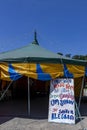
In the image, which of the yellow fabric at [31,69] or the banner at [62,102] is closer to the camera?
the banner at [62,102]

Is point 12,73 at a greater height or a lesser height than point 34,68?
lesser

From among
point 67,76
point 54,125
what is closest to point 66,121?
point 54,125

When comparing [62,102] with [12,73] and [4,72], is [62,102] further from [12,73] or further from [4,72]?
[4,72]

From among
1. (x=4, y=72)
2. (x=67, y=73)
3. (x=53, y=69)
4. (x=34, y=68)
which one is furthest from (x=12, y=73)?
(x=67, y=73)

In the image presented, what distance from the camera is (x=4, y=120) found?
26.3 feet

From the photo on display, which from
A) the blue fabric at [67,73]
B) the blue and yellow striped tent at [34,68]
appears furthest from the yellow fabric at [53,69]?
the blue fabric at [67,73]

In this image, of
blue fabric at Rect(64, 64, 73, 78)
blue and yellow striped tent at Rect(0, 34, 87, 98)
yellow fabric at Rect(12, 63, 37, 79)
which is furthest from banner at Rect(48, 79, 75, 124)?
yellow fabric at Rect(12, 63, 37, 79)

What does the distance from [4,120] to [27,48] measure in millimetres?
3725

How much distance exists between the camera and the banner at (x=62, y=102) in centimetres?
773

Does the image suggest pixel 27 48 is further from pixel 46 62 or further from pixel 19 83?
pixel 19 83

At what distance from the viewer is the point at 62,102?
7891 millimetres

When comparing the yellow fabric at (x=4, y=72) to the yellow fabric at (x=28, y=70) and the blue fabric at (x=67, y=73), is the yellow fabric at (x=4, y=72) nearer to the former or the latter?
the yellow fabric at (x=28, y=70)

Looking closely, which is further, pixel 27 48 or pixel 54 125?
pixel 27 48

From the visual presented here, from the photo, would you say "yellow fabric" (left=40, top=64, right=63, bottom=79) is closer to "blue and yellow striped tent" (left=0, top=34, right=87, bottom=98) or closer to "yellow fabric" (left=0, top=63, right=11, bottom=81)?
"blue and yellow striped tent" (left=0, top=34, right=87, bottom=98)
